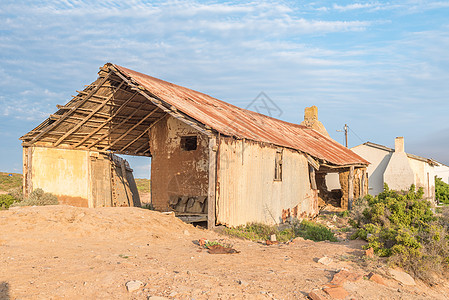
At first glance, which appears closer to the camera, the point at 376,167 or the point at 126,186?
the point at 126,186

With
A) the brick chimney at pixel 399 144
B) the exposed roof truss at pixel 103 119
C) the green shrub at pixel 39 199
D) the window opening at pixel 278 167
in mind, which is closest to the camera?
the exposed roof truss at pixel 103 119

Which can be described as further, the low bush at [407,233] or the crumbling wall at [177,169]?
the crumbling wall at [177,169]

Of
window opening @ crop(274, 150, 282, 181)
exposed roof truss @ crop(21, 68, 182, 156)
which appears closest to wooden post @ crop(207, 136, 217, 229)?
exposed roof truss @ crop(21, 68, 182, 156)

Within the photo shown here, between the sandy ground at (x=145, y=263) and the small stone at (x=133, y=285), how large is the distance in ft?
0.19

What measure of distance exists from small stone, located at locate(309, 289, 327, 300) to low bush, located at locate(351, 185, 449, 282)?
2.47m

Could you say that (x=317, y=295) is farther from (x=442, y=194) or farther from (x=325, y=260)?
(x=442, y=194)

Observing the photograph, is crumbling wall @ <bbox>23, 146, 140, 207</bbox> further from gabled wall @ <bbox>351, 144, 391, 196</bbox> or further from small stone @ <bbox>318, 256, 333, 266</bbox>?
gabled wall @ <bbox>351, 144, 391, 196</bbox>

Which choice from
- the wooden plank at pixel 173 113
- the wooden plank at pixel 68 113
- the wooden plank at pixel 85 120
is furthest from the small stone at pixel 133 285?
the wooden plank at pixel 85 120

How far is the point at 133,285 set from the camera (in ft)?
16.1

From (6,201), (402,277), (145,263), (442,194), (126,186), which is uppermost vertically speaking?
(126,186)

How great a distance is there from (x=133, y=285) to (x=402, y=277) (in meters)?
4.55

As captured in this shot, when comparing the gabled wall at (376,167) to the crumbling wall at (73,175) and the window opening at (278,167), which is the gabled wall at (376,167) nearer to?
the window opening at (278,167)

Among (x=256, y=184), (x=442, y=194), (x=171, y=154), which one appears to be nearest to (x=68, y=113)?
(x=171, y=154)

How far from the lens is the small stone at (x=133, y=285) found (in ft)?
15.8
